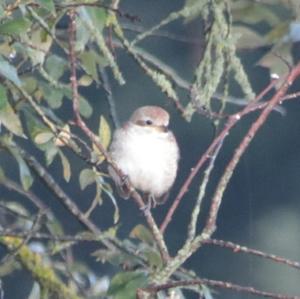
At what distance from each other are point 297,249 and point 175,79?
2.53 meters

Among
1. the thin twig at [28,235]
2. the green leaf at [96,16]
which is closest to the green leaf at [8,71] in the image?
the green leaf at [96,16]

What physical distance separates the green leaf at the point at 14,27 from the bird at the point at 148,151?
1524 mm

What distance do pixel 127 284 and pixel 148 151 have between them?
158 cm

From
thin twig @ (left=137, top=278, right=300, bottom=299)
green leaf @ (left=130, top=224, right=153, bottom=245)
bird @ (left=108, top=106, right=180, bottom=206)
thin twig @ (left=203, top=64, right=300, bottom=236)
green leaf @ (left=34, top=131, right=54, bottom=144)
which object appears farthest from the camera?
bird @ (left=108, top=106, right=180, bottom=206)

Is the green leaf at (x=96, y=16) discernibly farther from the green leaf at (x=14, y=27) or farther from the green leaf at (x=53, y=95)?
the green leaf at (x=53, y=95)

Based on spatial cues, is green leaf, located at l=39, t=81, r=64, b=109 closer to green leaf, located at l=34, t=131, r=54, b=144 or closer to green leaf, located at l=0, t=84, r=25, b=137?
green leaf, located at l=34, t=131, r=54, b=144

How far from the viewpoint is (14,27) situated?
10.7 feet

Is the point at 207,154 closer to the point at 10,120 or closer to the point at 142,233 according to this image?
the point at 10,120

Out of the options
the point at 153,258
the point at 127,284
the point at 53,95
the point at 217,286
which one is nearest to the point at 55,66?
the point at 53,95

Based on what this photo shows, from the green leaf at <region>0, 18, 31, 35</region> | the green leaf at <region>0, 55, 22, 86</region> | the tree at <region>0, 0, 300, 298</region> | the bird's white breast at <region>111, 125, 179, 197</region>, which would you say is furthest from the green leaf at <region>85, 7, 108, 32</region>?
the bird's white breast at <region>111, 125, 179, 197</region>

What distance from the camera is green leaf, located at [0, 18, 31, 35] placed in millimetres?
3254

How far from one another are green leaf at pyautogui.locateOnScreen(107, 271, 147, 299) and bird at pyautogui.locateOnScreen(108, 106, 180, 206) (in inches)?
55.1

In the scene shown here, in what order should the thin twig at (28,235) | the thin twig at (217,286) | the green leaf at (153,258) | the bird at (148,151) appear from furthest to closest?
1. the bird at (148,151)
2. the thin twig at (28,235)
3. the green leaf at (153,258)
4. the thin twig at (217,286)

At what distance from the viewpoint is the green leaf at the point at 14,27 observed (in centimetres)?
325
